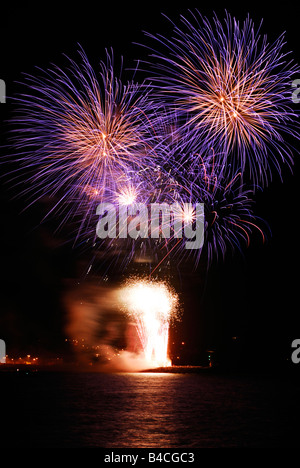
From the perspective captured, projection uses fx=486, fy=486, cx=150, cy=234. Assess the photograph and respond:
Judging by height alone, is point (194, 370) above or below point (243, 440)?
below

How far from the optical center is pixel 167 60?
51.3 ft

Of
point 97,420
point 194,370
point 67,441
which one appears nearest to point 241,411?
point 97,420

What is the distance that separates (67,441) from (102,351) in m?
135

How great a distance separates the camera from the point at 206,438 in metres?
15.8

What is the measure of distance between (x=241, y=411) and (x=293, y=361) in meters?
70.4
